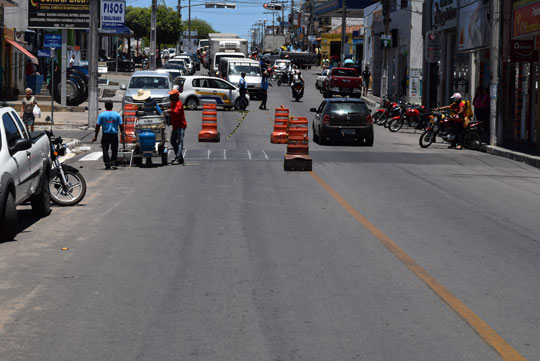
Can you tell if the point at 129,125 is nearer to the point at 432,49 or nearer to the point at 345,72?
the point at 432,49

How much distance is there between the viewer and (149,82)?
40250mm

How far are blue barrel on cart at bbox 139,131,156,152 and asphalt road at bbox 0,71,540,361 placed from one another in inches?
114

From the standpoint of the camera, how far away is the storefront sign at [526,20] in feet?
91.9

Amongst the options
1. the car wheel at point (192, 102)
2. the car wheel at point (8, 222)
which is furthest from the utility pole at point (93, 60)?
the car wheel at point (8, 222)

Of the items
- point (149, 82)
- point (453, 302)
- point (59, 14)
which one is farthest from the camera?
point (59, 14)

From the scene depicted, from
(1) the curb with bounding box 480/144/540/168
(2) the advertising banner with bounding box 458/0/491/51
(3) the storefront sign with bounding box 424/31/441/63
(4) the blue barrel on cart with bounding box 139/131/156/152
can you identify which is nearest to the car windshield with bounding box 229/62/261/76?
(3) the storefront sign with bounding box 424/31/441/63

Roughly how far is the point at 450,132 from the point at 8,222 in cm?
2084

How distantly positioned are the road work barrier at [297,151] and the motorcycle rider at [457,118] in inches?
367

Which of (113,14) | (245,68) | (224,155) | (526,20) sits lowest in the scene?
(224,155)

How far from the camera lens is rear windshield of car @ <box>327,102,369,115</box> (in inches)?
1115

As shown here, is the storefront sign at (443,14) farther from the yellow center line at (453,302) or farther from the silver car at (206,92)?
the yellow center line at (453,302)

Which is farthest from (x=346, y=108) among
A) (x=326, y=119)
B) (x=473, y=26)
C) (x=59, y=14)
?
(x=59, y=14)

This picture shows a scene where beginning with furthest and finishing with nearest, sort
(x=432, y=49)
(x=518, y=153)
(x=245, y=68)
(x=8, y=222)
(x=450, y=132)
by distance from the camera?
1. (x=245, y=68)
2. (x=432, y=49)
3. (x=450, y=132)
4. (x=518, y=153)
5. (x=8, y=222)

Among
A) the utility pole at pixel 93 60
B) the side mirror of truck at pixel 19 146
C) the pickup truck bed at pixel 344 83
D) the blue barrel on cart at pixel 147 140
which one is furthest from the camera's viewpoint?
the pickup truck bed at pixel 344 83
